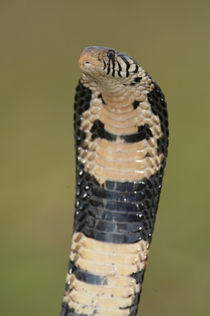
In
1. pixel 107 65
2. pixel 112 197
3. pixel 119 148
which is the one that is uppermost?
pixel 107 65

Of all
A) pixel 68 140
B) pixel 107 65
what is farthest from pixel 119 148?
pixel 68 140

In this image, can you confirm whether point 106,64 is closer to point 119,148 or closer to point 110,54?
point 110,54

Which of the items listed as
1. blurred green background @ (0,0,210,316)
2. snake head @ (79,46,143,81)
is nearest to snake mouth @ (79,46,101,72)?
snake head @ (79,46,143,81)

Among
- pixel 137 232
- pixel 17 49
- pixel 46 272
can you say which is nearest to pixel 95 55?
pixel 137 232

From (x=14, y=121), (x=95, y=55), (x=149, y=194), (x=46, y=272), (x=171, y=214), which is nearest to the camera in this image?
(x=95, y=55)

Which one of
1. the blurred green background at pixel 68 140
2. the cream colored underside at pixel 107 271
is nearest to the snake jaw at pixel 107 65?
the cream colored underside at pixel 107 271

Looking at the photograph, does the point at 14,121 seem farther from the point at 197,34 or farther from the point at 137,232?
the point at 137,232
